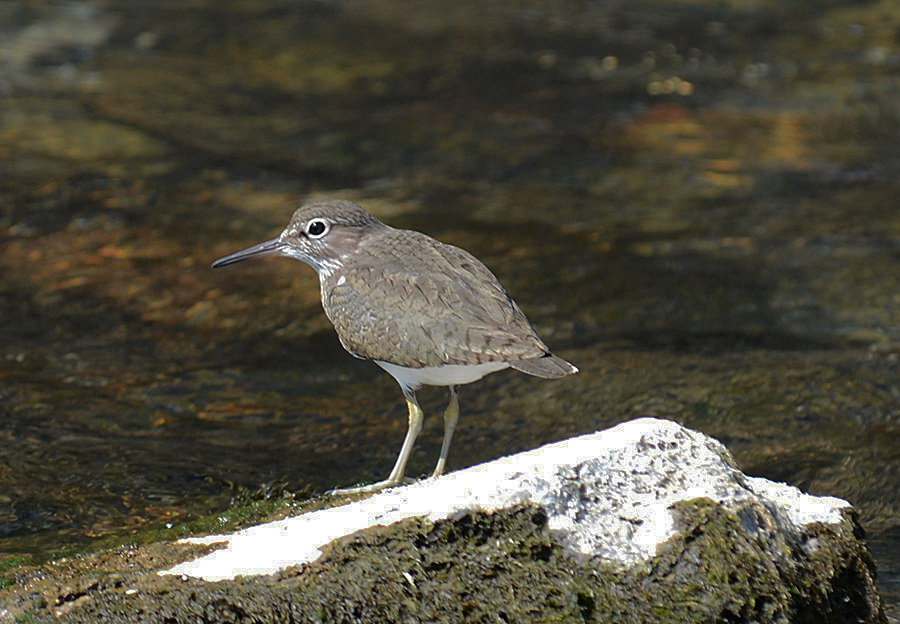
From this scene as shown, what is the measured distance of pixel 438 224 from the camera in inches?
359

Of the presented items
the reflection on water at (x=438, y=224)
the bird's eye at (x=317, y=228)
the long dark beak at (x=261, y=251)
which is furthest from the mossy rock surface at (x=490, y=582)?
the long dark beak at (x=261, y=251)

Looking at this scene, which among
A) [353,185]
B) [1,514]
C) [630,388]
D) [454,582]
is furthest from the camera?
[353,185]

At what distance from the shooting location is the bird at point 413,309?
4602 mm

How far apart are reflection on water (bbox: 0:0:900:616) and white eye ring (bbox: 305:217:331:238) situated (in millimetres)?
1217

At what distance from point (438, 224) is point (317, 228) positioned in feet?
11.6

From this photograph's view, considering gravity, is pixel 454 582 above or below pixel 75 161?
above

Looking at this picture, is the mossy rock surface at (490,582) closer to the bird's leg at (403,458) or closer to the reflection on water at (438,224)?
the bird's leg at (403,458)

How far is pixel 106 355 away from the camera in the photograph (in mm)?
7008

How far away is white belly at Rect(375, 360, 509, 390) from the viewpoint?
462 cm

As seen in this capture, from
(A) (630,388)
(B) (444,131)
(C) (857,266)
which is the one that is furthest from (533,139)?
(A) (630,388)

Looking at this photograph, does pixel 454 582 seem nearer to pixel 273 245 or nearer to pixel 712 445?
pixel 712 445

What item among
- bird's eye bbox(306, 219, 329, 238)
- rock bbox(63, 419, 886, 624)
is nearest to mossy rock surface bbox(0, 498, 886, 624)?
rock bbox(63, 419, 886, 624)

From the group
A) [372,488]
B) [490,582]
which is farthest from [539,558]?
[372,488]

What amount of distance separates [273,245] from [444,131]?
551cm
